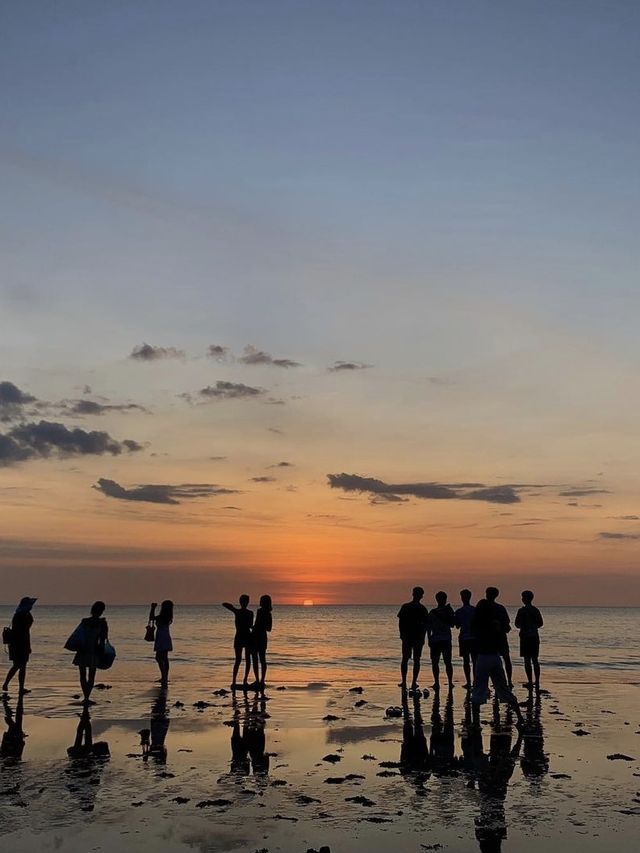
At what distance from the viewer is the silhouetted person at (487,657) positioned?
17.9 m

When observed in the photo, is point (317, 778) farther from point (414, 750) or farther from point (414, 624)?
point (414, 624)

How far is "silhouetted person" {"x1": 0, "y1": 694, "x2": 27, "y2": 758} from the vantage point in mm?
14031

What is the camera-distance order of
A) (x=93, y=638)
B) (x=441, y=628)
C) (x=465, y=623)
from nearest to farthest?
(x=93, y=638)
(x=465, y=623)
(x=441, y=628)

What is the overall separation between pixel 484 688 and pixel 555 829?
865 centimetres

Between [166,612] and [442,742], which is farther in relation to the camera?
[166,612]

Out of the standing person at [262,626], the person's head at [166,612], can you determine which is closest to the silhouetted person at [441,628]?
the standing person at [262,626]

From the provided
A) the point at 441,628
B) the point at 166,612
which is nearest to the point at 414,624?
the point at 441,628

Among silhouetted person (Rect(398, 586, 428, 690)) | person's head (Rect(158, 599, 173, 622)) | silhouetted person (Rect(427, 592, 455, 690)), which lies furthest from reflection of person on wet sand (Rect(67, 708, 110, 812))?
silhouetted person (Rect(427, 592, 455, 690))

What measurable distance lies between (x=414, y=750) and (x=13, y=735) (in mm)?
7774

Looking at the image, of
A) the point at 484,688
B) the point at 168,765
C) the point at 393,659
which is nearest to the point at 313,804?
the point at 168,765

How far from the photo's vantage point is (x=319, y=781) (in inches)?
473

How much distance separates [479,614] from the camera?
18.2 metres

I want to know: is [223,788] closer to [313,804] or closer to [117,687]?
[313,804]

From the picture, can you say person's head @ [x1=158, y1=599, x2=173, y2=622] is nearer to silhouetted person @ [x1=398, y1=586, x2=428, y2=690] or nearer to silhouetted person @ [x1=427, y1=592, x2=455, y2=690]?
silhouetted person @ [x1=398, y1=586, x2=428, y2=690]
